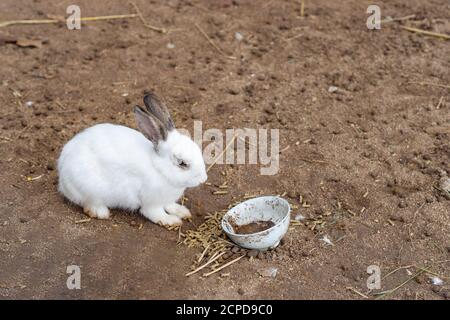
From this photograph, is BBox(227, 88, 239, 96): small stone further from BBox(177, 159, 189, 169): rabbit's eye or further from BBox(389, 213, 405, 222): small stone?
BBox(389, 213, 405, 222): small stone

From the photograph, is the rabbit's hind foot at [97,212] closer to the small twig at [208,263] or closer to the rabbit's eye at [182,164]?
the rabbit's eye at [182,164]

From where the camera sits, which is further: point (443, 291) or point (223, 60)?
point (223, 60)

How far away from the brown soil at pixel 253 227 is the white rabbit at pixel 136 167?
1.30ft

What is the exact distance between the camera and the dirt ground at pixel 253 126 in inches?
150

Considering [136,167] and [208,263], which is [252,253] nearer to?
[208,263]

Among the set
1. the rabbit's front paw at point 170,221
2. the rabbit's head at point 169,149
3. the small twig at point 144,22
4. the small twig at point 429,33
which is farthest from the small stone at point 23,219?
the small twig at point 429,33

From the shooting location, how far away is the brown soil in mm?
4098

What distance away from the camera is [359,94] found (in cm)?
556

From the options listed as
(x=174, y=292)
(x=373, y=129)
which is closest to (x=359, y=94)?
(x=373, y=129)

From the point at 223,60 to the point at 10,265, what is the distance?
119 inches

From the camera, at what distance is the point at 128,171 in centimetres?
401

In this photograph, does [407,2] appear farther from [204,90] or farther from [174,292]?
[174,292]

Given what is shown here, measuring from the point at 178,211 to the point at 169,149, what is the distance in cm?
58

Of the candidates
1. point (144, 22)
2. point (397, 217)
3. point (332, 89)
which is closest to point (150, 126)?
point (397, 217)
